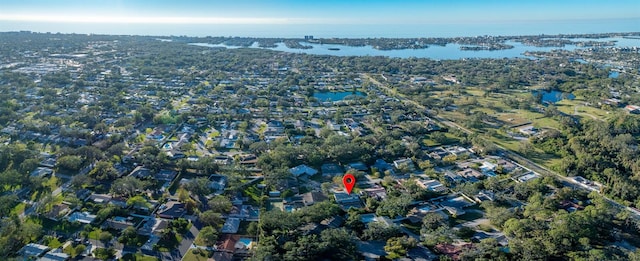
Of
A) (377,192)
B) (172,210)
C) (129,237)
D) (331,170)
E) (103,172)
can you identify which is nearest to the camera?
(129,237)

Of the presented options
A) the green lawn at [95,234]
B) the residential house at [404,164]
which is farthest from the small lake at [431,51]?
the green lawn at [95,234]

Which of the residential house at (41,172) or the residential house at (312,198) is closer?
the residential house at (312,198)

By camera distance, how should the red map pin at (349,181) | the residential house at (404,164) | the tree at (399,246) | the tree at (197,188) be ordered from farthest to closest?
the residential house at (404,164)
the red map pin at (349,181)
the tree at (197,188)
the tree at (399,246)

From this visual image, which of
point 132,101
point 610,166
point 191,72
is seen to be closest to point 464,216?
point 610,166

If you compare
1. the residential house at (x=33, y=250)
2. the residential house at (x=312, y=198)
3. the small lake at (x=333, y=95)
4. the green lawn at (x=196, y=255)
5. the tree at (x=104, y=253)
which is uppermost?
the small lake at (x=333, y=95)

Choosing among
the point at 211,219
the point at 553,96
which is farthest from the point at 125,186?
the point at 553,96

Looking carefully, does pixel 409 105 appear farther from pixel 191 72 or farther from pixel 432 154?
pixel 191 72

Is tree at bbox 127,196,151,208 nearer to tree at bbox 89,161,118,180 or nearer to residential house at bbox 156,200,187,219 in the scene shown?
residential house at bbox 156,200,187,219

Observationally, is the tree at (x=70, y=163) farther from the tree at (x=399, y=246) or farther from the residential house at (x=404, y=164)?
the residential house at (x=404, y=164)

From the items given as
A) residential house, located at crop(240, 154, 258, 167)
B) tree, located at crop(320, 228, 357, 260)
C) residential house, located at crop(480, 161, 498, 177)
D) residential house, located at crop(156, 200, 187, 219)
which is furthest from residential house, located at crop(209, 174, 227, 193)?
residential house, located at crop(480, 161, 498, 177)

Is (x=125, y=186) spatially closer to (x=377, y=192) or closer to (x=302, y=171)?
(x=302, y=171)
